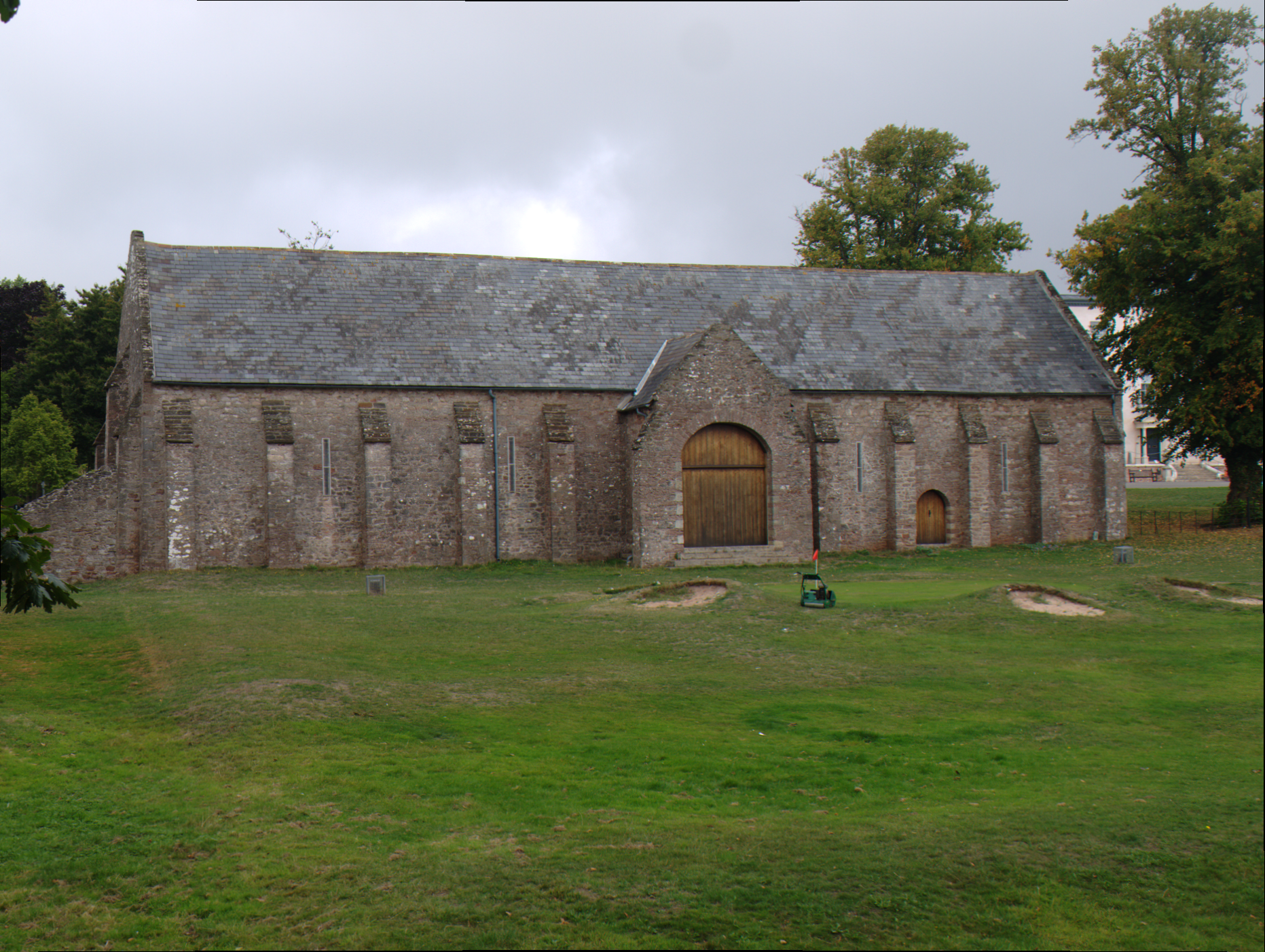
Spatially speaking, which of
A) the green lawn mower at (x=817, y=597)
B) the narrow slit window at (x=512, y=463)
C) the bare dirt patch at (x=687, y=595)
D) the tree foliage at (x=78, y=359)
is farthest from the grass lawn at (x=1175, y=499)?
the tree foliage at (x=78, y=359)

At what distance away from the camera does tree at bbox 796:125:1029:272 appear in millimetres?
47906

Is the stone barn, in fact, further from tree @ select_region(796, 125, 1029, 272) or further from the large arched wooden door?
tree @ select_region(796, 125, 1029, 272)

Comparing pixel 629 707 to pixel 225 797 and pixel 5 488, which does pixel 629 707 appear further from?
pixel 5 488

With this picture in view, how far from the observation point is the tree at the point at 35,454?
1726 inches

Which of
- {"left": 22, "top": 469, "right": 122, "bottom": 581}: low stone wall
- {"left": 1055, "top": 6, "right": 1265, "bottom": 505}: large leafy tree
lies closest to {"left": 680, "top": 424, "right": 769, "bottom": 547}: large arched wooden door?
{"left": 22, "top": 469, "right": 122, "bottom": 581}: low stone wall

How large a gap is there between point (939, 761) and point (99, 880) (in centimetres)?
718

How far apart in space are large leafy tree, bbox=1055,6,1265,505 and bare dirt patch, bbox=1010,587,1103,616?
4.80 m

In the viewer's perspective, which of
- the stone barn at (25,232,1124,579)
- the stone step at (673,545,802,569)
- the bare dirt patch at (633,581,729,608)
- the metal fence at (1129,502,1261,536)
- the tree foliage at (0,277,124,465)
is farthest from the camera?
the tree foliage at (0,277,124,465)

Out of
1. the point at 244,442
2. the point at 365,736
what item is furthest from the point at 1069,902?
the point at 244,442

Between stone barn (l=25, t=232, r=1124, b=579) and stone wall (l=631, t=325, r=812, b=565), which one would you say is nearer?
stone wall (l=631, t=325, r=812, b=565)

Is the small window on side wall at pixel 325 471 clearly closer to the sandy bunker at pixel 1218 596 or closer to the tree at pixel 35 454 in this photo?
the tree at pixel 35 454

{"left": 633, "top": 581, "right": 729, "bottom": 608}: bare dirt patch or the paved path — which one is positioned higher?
the paved path

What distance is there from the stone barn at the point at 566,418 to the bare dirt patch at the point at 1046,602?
17190 mm

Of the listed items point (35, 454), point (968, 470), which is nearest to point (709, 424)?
point (968, 470)
